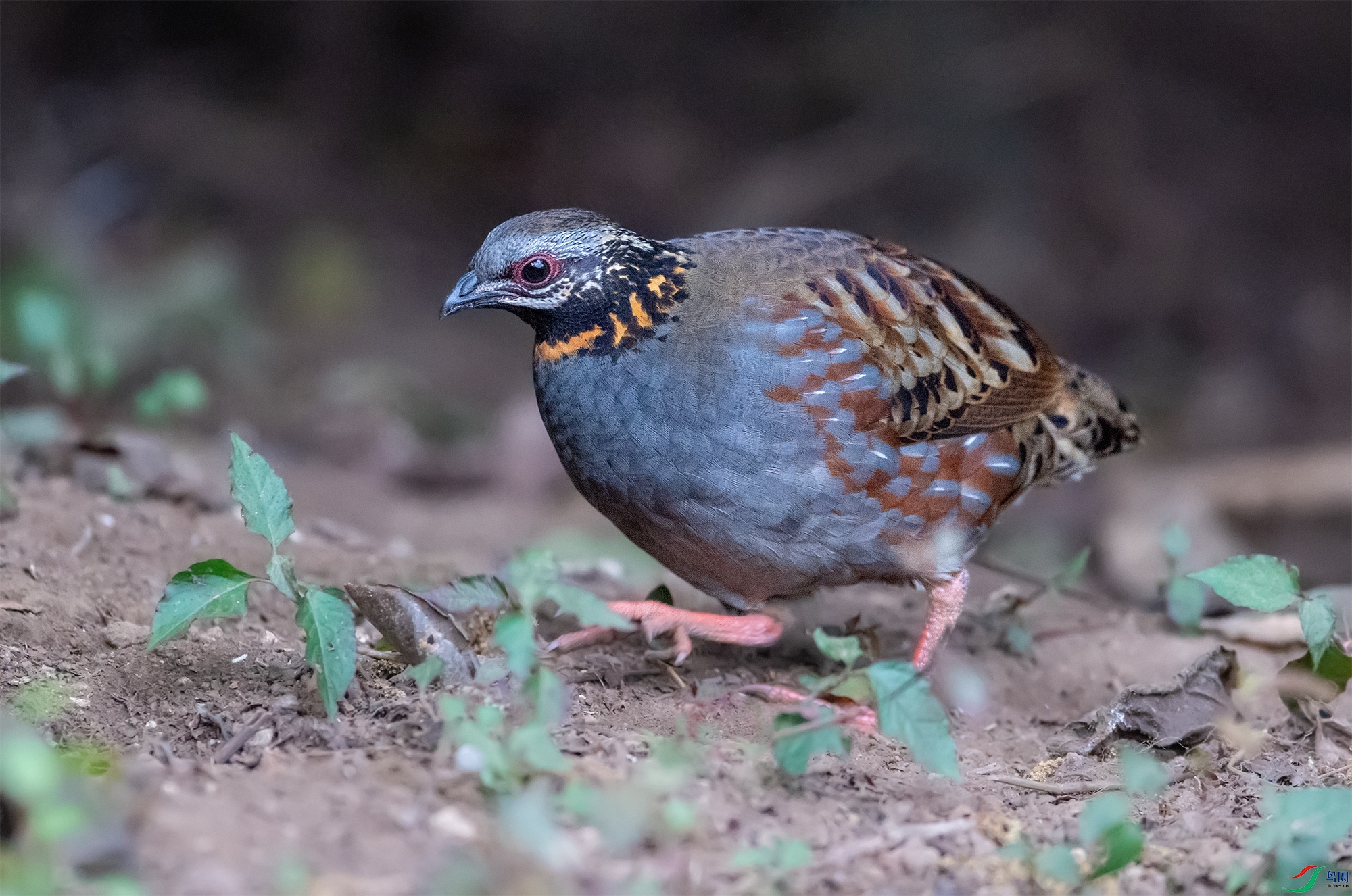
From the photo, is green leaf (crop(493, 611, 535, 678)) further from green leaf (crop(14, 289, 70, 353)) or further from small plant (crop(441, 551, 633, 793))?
green leaf (crop(14, 289, 70, 353))

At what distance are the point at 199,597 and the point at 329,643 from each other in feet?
1.31

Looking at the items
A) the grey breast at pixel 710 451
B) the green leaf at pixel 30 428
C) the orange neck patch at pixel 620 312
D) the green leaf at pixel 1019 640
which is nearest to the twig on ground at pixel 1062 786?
the grey breast at pixel 710 451

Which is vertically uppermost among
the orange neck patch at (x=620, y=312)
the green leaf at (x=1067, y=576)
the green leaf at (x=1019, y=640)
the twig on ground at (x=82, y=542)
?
the orange neck patch at (x=620, y=312)

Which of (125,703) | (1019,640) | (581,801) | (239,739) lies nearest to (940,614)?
(1019,640)

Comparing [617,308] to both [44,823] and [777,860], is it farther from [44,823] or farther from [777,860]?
[44,823]

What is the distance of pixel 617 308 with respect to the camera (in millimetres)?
4496

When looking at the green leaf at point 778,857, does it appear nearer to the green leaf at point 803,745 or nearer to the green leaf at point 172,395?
the green leaf at point 803,745

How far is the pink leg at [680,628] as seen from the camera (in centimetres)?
464

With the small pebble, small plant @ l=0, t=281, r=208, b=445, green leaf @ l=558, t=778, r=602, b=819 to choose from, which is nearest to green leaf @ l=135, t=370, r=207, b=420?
small plant @ l=0, t=281, r=208, b=445

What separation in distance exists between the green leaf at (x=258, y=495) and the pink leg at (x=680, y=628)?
1.20 metres

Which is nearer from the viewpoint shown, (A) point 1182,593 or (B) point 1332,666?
(B) point 1332,666

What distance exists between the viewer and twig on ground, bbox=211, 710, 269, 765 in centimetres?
336

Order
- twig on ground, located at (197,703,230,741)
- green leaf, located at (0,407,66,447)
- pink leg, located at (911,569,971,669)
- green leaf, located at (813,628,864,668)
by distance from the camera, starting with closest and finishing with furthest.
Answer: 1. green leaf, located at (813,628,864,668)
2. twig on ground, located at (197,703,230,741)
3. pink leg, located at (911,569,971,669)
4. green leaf, located at (0,407,66,447)

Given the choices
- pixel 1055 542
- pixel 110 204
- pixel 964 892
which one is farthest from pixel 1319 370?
pixel 110 204
